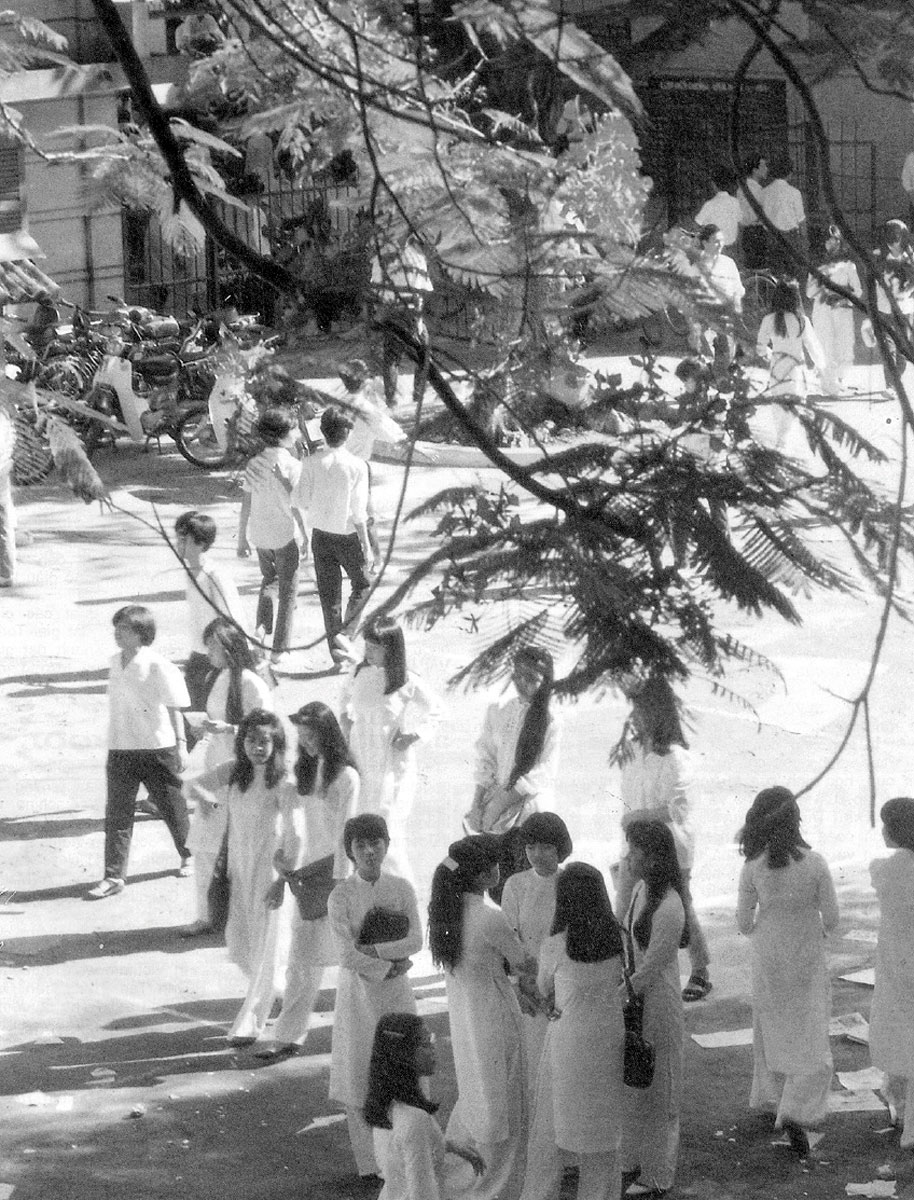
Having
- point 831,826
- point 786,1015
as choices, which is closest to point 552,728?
point 786,1015

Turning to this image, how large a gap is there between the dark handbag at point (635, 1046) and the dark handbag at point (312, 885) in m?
1.66

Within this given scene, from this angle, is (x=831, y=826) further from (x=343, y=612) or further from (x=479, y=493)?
(x=479, y=493)

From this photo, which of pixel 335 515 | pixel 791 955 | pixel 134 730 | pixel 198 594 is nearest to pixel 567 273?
pixel 791 955

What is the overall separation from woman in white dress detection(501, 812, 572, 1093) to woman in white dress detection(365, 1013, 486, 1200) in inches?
32.9

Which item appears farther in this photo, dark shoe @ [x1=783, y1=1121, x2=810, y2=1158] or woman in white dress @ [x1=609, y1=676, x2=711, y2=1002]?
woman in white dress @ [x1=609, y1=676, x2=711, y2=1002]

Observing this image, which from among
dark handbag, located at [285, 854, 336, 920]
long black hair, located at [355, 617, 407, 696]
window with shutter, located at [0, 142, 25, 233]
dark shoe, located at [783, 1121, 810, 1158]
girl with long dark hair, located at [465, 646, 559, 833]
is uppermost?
window with shutter, located at [0, 142, 25, 233]

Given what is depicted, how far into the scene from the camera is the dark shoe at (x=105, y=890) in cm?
1006

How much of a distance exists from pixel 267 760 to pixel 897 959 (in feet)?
8.89

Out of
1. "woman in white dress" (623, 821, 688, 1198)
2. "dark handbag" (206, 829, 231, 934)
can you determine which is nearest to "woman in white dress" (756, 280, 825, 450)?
"woman in white dress" (623, 821, 688, 1198)

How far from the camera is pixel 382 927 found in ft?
24.6

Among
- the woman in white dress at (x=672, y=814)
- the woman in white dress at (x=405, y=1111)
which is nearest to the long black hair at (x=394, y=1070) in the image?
the woman in white dress at (x=405, y=1111)

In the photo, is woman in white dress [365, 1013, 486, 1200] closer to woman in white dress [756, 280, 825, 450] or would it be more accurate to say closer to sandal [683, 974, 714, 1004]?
sandal [683, 974, 714, 1004]

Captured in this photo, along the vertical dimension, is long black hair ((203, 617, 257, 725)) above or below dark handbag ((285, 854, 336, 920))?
above

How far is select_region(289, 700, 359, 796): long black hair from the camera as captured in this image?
336 inches
